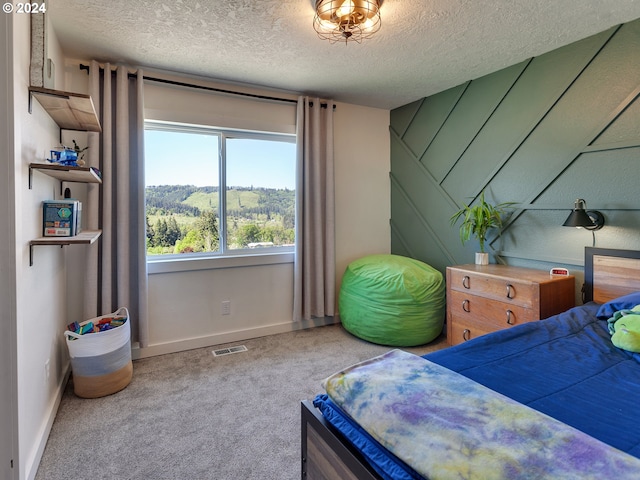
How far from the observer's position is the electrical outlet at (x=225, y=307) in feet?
10.8

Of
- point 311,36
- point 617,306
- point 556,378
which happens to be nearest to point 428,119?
point 311,36

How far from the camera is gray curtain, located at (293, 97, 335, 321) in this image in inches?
137

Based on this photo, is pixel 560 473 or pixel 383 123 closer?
pixel 560 473

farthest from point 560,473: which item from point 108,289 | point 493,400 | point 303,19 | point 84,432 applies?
point 108,289

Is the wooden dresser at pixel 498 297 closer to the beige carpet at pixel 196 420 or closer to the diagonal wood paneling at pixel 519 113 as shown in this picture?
the beige carpet at pixel 196 420

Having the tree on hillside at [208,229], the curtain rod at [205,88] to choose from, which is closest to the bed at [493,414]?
the tree on hillside at [208,229]

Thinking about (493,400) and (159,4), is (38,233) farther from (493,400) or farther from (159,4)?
(493,400)

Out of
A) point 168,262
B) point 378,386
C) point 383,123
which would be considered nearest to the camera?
point 378,386

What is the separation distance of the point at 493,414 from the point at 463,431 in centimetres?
11

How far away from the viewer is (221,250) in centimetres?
337

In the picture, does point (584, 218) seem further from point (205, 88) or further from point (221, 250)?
point (205, 88)

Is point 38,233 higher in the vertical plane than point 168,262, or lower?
higher

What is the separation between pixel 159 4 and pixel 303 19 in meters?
0.85

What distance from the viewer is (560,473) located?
688 mm
